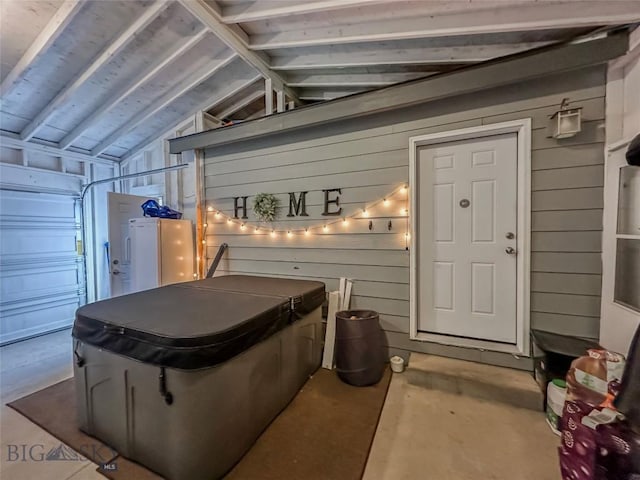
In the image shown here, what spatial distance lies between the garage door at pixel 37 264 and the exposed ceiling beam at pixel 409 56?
14.4 ft

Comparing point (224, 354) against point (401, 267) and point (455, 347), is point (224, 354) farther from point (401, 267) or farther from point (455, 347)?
point (455, 347)

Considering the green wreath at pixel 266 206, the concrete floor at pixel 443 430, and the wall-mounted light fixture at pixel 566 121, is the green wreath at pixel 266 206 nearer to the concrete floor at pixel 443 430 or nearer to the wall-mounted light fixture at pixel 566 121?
the concrete floor at pixel 443 430

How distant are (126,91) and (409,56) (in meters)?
3.29

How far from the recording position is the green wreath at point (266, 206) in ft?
11.0

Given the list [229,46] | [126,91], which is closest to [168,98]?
[126,91]

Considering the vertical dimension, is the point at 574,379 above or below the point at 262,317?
below

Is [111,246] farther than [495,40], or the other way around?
[111,246]

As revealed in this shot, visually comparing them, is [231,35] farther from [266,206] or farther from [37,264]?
[37,264]

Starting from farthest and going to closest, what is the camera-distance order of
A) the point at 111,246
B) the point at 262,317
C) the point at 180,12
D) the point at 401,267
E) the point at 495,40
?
1. the point at 111,246
2. the point at 401,267
3. the point at 180,12
4. the point at 495,40
5. the point at 262,317

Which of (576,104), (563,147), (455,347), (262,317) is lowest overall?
(455,347)

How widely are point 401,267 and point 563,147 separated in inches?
62.9

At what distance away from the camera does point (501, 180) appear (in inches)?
95.4

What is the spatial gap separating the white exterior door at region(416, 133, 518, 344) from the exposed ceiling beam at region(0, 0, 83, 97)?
317cm

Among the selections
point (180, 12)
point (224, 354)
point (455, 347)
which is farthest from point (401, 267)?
point (180, 12)
